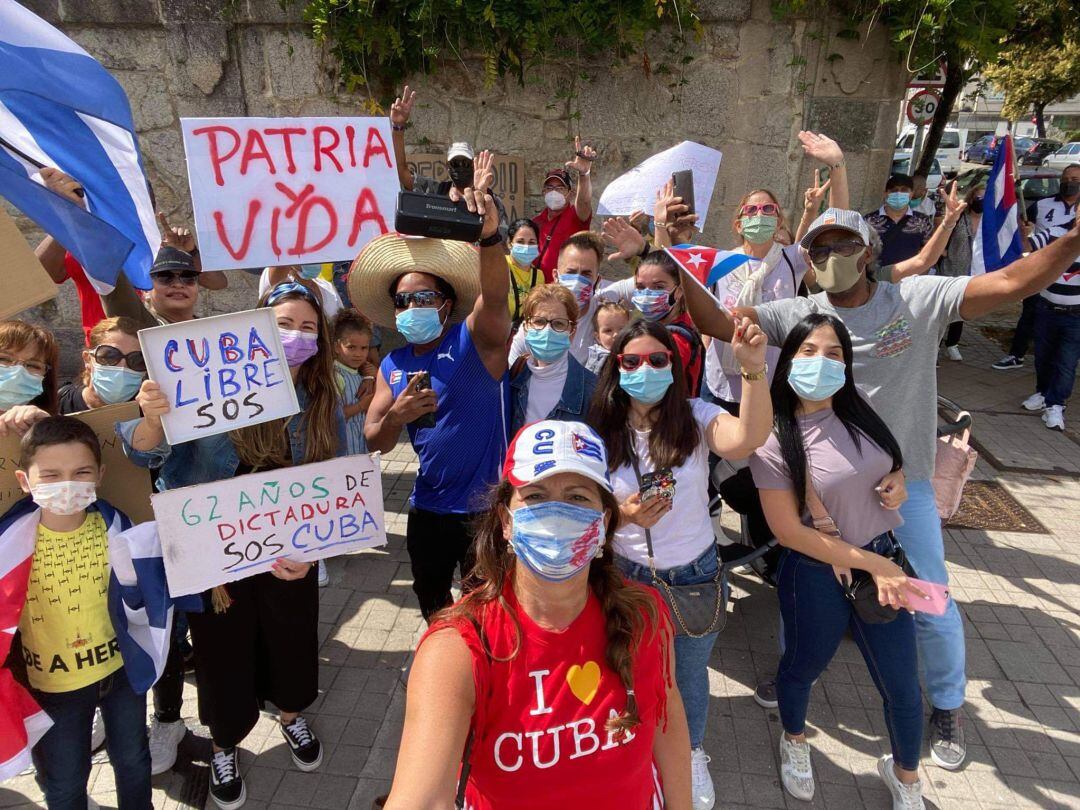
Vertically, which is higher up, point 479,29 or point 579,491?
point 479,29

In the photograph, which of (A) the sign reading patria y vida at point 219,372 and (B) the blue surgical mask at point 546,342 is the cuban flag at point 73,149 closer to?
(A) the sign reading patria y vida at point 219,372

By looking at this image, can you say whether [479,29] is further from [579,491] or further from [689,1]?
[579,491]

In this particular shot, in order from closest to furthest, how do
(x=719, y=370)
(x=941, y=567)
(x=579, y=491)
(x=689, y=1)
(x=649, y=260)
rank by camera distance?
(x=579, y=491)
(x=941, y=567)
(x=649, y=260)
(x=719, y=370)
(x=689, y=1)

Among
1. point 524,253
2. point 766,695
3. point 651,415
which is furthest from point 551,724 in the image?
point 524,253

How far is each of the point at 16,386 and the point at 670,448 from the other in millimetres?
2400

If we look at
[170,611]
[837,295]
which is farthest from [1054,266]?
[170,611]

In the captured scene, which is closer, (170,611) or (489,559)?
(489,559)

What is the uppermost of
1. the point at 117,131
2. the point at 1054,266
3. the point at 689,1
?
the point at 689,1

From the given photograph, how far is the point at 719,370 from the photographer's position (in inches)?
150

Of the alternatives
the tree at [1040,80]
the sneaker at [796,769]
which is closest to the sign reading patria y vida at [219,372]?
the sneaker at [796,769]

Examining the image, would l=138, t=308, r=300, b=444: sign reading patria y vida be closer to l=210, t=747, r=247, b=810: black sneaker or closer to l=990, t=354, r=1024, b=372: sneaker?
l=210, t=747, r=247, b=810: black sneaker

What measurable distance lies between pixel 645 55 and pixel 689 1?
1.69ft

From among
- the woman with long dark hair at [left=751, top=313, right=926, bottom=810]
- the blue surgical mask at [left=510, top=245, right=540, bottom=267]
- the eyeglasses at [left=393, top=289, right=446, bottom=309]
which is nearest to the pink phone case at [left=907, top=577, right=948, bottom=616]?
the woman with long dark hair at [left=751, top=313, right=926, bottom=810]

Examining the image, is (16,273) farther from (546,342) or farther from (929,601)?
(929,601)
